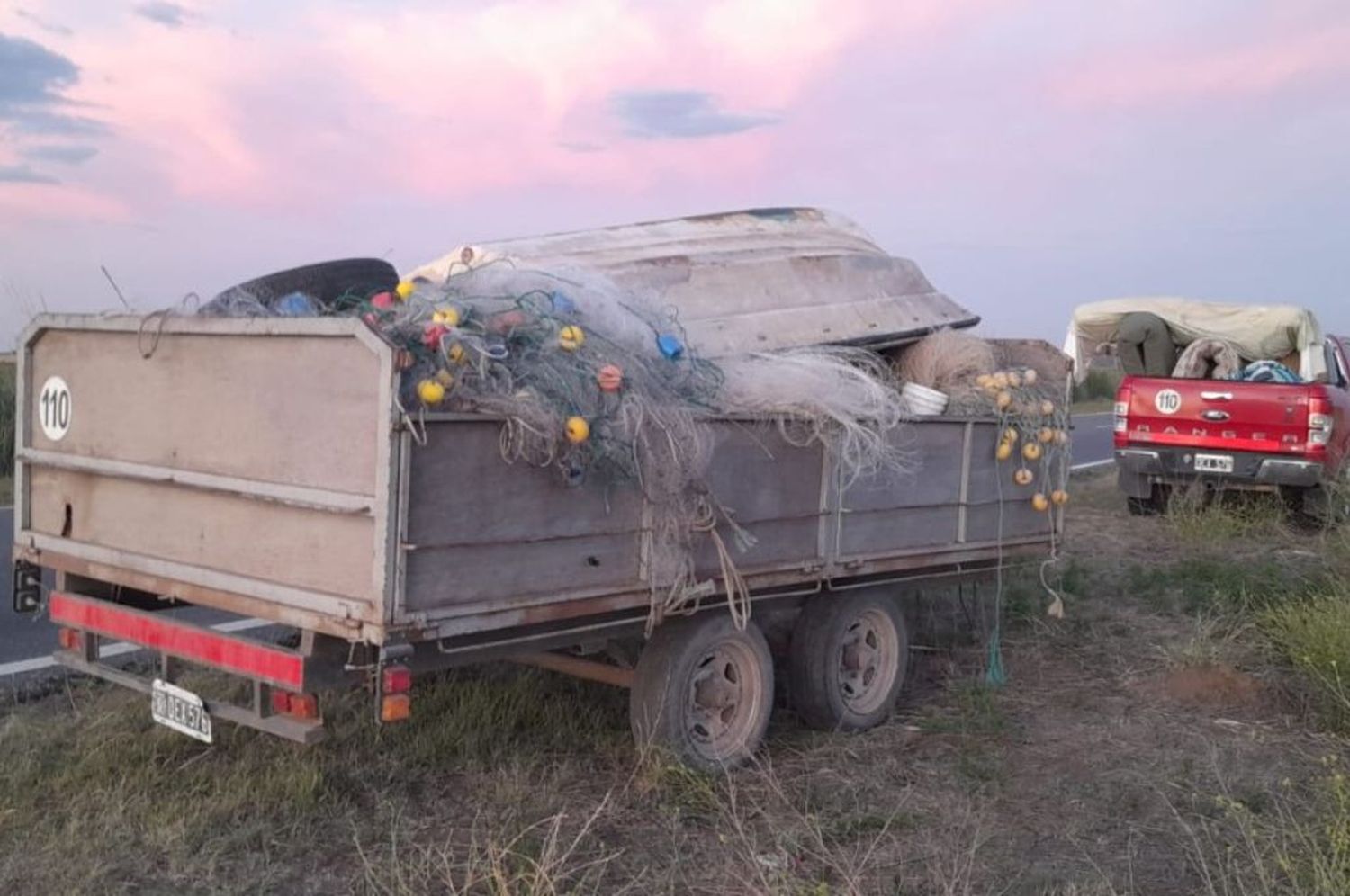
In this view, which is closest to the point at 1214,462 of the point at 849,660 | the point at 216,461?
the point at 849,660

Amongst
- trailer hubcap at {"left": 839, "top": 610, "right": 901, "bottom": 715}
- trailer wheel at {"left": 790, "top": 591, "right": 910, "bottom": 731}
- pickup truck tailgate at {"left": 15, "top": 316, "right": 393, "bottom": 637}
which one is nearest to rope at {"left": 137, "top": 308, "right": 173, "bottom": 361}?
pickup truck tailgate at {"left": 15, "top": 316, "right": 393, "bottom": 637}

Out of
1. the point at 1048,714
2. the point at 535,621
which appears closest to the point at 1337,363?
the point at 1048,714

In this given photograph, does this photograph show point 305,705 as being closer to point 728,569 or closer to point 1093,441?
point 728,569

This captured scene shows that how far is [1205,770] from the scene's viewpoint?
5.80m

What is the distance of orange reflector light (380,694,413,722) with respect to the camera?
4.29 metres

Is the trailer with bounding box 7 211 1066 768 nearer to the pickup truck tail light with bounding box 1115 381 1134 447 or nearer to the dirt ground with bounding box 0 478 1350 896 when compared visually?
the dirt ground with bounding box 0 478 1350 896

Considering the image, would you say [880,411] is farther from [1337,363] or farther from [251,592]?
[1337,363]

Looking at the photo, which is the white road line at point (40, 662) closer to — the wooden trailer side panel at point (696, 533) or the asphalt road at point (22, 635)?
the asphalt road at point (22, 635)

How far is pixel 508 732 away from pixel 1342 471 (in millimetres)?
8574

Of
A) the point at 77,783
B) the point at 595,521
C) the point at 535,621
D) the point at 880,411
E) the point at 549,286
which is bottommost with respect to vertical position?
the point at 77,783

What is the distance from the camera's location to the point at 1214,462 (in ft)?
39.5

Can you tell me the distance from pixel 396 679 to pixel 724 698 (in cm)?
184

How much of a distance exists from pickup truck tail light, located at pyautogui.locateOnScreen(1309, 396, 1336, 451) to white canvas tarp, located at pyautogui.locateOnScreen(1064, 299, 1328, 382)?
893mm

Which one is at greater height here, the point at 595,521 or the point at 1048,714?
the point at 595,521
